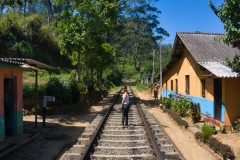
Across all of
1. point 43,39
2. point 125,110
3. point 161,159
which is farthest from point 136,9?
point 161,159

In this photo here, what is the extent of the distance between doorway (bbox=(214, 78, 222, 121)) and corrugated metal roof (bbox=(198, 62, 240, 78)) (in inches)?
21.5

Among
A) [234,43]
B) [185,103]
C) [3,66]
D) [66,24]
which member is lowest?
[185,103]

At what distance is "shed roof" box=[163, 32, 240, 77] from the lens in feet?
37.0

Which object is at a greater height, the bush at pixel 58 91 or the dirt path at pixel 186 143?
the bush at pixel 58 91

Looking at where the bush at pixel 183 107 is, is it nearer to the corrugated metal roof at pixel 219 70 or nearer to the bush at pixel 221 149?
the corrugated metal roof at pixel 219 70

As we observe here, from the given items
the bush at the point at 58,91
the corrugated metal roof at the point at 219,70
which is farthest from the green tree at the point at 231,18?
the bush at the point at 58,91

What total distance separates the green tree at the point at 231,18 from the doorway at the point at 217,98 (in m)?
2.96

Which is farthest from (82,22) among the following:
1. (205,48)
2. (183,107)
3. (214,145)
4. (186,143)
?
(214,145)

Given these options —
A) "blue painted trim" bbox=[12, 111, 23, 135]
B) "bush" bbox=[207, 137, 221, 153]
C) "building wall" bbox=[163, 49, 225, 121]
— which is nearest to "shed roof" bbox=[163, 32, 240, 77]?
"building wall" bbox=[163, 49, 225, 121]

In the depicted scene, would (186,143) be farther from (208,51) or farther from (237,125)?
(208,51)

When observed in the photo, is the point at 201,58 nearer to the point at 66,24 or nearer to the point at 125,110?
the point at 125,110

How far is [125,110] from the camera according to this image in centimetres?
1071

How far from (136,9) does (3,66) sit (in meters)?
48.9

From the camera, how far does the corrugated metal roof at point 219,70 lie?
9934mm
